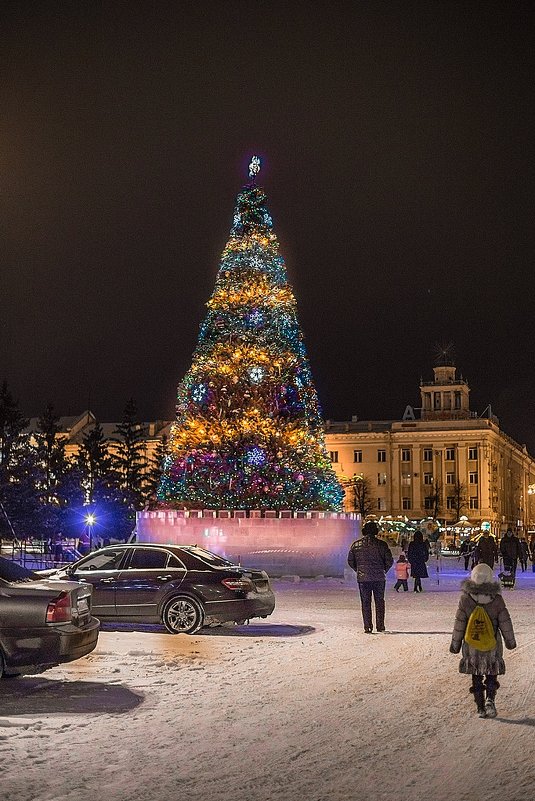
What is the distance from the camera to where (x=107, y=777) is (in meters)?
7.53

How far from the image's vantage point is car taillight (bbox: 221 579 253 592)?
17.3m

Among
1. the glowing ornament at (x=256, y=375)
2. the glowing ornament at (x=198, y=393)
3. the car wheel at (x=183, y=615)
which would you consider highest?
the glowing ornament at (x=256, y=375)

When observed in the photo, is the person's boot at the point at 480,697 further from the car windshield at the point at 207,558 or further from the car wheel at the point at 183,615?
the car windshield at the point at 207,558

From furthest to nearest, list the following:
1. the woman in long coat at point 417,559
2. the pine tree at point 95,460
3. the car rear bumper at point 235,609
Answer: the pine tree at point 95,460 → the woman in long coat at point 417,559 → the car rear bumper at point 235,609

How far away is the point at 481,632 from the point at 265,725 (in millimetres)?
2121

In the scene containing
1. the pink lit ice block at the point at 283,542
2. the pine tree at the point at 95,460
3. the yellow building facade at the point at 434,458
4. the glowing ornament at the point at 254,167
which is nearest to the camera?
the pink lit ice block at the point at 283,542

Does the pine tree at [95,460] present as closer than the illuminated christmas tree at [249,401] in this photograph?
No

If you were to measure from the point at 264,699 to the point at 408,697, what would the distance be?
1497 mm

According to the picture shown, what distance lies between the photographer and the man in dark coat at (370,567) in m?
17.4

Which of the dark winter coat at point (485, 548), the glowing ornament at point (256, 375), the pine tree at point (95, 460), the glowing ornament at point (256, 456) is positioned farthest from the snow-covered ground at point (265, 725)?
the pine tree at point (95, 460)

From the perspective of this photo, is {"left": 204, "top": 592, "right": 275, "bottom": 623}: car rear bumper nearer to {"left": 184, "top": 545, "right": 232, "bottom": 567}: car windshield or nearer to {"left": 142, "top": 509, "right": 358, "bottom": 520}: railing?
{"left": 184, "top": 545, "right": 232, "bottom": 567}: car windshield

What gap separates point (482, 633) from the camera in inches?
383

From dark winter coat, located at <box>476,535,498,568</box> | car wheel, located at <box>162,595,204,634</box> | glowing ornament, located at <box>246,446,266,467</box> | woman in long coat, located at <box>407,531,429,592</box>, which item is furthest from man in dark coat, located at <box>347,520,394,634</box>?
glowing ornament, located at <box>246,446,266,467</box>

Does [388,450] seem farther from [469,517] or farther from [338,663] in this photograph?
[338,663]
